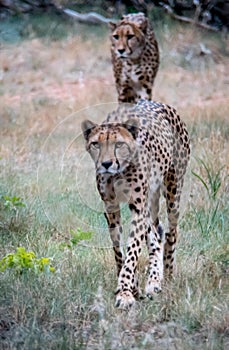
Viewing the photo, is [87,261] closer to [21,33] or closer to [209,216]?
[209,216]

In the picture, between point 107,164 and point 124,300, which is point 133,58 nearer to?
point 107,164

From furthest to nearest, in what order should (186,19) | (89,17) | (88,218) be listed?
(89,17) → (186,19) → (88,218)

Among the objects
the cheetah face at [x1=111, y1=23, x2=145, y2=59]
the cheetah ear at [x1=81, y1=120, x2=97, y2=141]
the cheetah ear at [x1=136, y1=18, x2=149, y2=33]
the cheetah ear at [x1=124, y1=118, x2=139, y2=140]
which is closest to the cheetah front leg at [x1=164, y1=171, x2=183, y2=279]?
the cheetah ear at [x1=124, y1=118, x2=139, y2=140]

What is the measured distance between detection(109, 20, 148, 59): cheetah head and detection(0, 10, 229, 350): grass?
0.61 metres

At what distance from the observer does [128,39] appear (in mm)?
7910

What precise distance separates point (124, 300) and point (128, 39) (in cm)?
372

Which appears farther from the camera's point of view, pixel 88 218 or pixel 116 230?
pixel 88 218

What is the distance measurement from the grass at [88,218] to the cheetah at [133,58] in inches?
19.8

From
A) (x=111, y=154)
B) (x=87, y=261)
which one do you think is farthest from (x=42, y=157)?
(x=111, y=154)

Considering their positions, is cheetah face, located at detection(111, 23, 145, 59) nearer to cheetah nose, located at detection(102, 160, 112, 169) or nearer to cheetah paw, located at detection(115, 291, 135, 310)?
cheetah nose, located at detection(102, 160, 112, 169)

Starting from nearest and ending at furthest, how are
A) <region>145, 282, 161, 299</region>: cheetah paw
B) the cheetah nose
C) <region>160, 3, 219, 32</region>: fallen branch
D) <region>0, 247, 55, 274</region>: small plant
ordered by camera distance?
the cheetah nose < <region>0, 247, 55, 274</region>: small plant < <region>145, 282, 161, 299</region>: cheetah paw < <region>160, 3, 219, 32</region>: fallen branch

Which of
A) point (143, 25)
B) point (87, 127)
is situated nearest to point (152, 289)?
point (87, 127)

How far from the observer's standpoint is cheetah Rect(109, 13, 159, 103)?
25.9 feet

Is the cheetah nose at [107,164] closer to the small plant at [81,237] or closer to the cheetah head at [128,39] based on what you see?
the small plant at [81,237]
